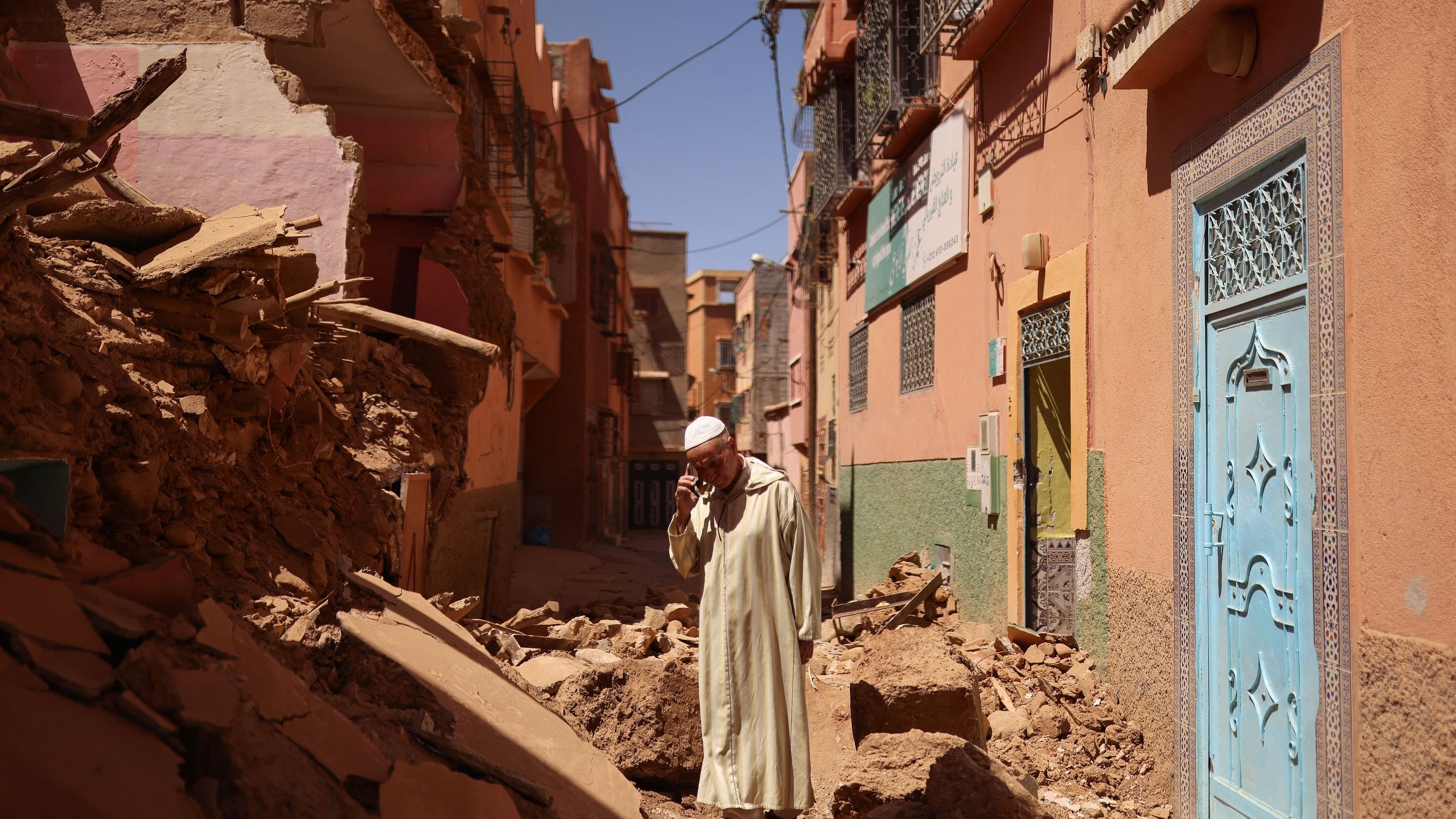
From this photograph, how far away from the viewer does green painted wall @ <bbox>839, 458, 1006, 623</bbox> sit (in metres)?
8.46

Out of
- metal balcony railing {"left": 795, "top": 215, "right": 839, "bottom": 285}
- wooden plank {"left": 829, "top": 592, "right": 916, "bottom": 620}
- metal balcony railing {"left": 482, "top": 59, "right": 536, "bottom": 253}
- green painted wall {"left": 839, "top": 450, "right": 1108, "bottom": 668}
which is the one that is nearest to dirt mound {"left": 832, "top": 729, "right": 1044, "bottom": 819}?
green painted wall {"left": 839, "top": 450, "right": 1108, "bottom": 668}

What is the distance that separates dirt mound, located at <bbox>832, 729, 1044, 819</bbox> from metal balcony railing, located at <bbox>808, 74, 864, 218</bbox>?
9913mm

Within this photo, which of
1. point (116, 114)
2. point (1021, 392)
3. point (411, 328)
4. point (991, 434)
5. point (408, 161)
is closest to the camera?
point (116, 114)

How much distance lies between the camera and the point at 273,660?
321 cm

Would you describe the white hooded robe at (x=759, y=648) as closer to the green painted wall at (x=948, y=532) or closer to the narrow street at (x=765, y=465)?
the narrow street at (x=765, y=465)

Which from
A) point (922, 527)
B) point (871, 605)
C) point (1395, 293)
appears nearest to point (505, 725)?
point (1395, 293)

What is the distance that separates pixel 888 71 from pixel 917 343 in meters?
2.79

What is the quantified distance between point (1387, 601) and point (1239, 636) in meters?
1.10

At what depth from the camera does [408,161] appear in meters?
8.85

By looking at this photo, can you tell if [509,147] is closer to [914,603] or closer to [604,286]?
[914,603]

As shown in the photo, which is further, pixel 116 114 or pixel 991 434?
pixel 991 434

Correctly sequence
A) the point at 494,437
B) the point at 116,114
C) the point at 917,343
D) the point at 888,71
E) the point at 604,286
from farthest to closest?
the point at 604,286 → the point at 917,343 → the point at 888,71 → the point at 494,437 → the point at 116,114

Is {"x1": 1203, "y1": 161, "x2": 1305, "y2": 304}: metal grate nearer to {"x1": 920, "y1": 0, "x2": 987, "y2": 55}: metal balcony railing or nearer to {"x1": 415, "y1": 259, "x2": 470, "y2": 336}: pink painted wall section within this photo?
{"x1": 920, "y1": 0, "x2": 987, "y2": 55}: metal balcony railing

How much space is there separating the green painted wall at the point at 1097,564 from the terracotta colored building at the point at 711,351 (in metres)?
36.6
